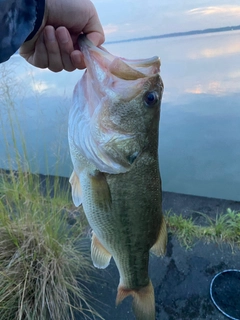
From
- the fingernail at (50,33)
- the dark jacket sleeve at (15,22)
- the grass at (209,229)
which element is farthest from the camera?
the grass at (209,229)

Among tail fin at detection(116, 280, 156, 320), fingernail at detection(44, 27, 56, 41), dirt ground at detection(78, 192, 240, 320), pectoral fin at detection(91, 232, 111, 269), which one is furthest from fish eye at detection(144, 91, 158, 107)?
dirt ground at detection(78, 192, 240, 320)

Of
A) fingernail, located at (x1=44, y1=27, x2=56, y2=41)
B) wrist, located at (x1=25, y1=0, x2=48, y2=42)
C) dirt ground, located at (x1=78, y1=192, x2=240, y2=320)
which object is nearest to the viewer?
wrist, located at (x1=25, y1=0, x2=48, y2=42)

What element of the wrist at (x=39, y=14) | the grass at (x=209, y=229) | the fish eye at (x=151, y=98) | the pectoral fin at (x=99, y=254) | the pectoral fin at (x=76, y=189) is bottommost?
the grass at (x=209, y=229)

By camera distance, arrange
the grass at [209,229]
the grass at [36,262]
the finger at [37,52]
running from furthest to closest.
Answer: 1. the grass at [209,229]
2. the grass at [36,262]
3. the finger at [37,52]

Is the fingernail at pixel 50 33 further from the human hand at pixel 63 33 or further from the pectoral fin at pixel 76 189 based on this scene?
the pectoral fin at pixel 76 189

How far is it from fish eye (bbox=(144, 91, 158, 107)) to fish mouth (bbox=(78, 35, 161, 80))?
63mm

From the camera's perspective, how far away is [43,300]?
7.58 feet

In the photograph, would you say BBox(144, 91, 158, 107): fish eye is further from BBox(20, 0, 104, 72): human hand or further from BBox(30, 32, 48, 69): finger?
BBox(30, 32, 48, 69): finger

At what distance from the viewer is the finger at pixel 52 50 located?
1332mm

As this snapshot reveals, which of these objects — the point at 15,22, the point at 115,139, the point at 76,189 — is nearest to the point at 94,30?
the point at 15,22

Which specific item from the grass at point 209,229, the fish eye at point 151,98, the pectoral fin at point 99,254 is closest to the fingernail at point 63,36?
the fish eye at point 151,98

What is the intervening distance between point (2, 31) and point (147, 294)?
118 cm

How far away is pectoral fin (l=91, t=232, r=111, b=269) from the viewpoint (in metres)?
1.40

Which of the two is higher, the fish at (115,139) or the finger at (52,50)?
the finger at (52,50)
